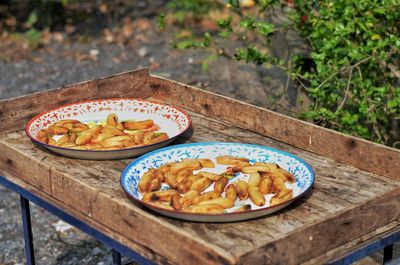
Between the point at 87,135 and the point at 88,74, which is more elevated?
the point at 87,135

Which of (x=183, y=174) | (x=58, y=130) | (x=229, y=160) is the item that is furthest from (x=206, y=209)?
(x=58, y=130)

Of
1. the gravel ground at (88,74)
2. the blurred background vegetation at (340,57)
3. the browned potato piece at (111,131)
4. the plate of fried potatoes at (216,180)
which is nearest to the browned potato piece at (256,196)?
the plate of fried potatoes at (216,180)

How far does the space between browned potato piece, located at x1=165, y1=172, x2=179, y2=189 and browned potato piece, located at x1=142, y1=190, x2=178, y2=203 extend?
0.29ft

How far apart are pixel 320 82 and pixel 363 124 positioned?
1.65ft

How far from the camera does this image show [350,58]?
3.05 m

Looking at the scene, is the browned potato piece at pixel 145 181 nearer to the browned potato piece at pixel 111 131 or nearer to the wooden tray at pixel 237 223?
the wooden tray at pixel 237 223

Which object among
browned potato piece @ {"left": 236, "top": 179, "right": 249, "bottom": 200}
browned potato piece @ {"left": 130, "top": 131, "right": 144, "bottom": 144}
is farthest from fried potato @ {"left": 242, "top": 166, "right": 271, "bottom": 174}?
browned potato piece @ {"left": 130, "top": 131, "right": 144, "bottom": 144}

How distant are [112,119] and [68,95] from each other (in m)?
0.32

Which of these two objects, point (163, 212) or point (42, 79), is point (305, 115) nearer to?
point (163, 212)

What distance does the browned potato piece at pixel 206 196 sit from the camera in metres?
1.83

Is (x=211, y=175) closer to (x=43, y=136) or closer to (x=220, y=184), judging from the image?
(x=220, y=184)

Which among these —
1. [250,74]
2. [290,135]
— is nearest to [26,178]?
[290,135]

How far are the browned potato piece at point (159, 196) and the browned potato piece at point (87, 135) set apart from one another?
1.45 ft

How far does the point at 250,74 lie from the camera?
5.59 m
